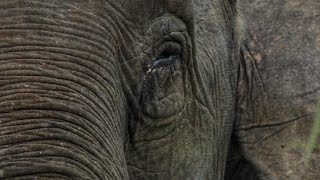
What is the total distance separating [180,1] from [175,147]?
0.61 m

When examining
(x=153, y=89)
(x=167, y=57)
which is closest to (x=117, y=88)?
(x=153, y=89)

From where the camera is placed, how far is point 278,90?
539 cm

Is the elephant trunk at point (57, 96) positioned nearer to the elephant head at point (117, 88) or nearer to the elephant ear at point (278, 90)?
the elephant head at point (117, 88)

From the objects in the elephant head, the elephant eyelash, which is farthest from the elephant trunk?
the elephant eyelash

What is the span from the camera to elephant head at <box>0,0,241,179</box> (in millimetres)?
3965

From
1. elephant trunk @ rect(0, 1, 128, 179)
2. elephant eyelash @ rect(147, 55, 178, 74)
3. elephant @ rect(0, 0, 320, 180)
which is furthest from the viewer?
elephant eyelash @ rect(147, 55, 178, 74)

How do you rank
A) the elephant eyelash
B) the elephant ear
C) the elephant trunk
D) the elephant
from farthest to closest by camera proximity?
the elephant ear → the elephant eyelash → the elephant → the elephant trunk

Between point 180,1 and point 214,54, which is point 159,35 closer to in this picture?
point 180,1

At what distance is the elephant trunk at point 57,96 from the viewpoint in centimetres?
389

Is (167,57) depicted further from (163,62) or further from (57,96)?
(57,96)

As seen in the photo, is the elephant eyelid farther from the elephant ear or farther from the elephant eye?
the elephant ear

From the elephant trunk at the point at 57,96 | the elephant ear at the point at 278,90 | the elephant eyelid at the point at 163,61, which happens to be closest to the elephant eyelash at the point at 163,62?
the elephant eyelid at the point at 163,61

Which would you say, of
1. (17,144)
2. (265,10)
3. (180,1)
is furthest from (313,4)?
(17,144)

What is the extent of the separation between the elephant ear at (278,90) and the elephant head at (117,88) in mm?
83
